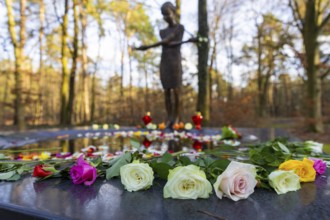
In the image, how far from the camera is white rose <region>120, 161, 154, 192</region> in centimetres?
143

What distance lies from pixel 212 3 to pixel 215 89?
9.97 m

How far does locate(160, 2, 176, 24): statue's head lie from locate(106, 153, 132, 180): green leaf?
16.8ft

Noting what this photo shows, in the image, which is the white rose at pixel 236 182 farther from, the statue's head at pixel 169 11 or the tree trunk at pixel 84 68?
the tree trunk at pixel 84 68

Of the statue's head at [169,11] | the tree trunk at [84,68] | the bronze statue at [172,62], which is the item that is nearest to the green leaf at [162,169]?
the bronze statue at [172,62]

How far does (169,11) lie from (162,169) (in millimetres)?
5353

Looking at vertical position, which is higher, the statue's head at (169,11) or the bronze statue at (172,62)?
the statue's head at (169,11)

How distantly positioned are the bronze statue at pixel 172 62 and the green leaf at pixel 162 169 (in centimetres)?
515

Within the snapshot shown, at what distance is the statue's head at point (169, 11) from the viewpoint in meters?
6.34

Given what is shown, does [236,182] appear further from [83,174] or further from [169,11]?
[169,11]

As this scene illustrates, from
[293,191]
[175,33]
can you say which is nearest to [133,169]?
[293,191]

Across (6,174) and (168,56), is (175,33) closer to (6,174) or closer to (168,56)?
(168,56)

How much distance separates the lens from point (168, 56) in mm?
6891

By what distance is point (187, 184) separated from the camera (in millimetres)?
1314

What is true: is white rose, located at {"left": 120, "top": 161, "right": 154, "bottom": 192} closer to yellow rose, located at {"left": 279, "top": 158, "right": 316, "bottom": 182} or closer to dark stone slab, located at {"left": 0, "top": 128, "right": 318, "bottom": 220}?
dark stone slab, located at {"left": 0, "top": 128, "right": 318, "bottom": 220}
